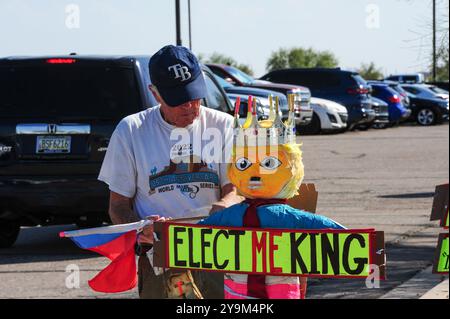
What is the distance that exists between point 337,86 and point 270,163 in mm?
30034

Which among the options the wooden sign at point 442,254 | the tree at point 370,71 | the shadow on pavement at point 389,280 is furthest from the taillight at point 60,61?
the tree at point 370,71

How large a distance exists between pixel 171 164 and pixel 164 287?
22.4 inches

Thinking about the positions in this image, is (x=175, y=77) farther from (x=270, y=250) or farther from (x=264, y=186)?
(x=270, y=250)

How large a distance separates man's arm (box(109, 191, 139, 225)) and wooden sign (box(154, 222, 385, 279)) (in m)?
0.69

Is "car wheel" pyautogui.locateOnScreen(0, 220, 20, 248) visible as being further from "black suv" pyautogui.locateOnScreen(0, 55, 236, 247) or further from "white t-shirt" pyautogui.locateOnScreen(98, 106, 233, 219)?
"white t-shirt" pyautogui.locateOnScreen(98, 106, 233, 219)

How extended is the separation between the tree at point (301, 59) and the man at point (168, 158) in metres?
90.4

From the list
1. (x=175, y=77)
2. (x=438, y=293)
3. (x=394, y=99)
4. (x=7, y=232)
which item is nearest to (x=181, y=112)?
(x=175, y=77)

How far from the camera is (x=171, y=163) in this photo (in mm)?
5238

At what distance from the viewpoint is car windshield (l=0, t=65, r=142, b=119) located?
10.6 meters

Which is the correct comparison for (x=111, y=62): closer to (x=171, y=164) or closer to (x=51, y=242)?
(x=51, y=242)

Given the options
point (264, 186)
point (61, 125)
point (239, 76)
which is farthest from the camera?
point (239, 76)

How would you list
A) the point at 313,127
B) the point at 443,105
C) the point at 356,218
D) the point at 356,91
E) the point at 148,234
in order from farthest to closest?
1. the point at 443,105
2. the point at 356,91
3. the point at 313,127
4. the point at 356,218
5. the point at 148,234

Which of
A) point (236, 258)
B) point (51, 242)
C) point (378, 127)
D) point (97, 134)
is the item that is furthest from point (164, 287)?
point (378, 127)
